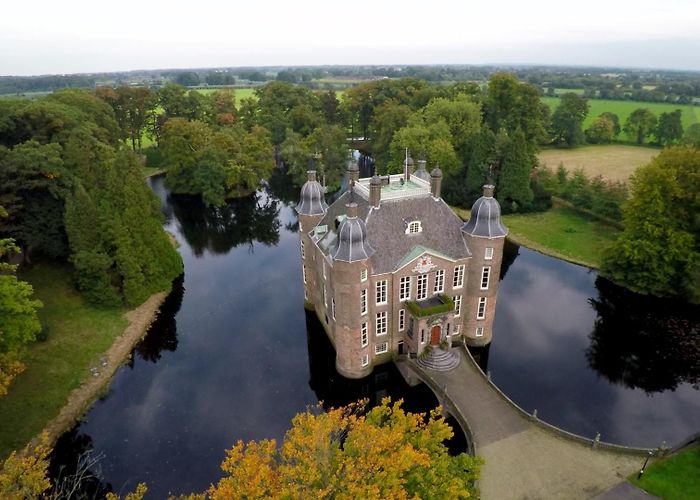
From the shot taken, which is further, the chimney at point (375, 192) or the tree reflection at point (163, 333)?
the tree reflection at point (163, 333)

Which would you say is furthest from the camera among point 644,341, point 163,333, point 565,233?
point 565,233

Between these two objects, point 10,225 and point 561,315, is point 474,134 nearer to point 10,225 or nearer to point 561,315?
point 561,315

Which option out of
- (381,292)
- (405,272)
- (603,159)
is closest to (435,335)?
(381,292)

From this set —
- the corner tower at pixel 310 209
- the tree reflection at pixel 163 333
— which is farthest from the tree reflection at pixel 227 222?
the corner tower at pixel 310 209

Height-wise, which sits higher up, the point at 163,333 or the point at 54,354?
the point at 54,354

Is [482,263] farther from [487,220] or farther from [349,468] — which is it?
[349,468]

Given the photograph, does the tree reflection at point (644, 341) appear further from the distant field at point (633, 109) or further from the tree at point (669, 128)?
the distant field at point (633, 109)

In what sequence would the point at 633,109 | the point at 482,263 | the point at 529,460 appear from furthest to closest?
1. the point at 633,109
2. the point at 482,263
3. the point at 529,460
